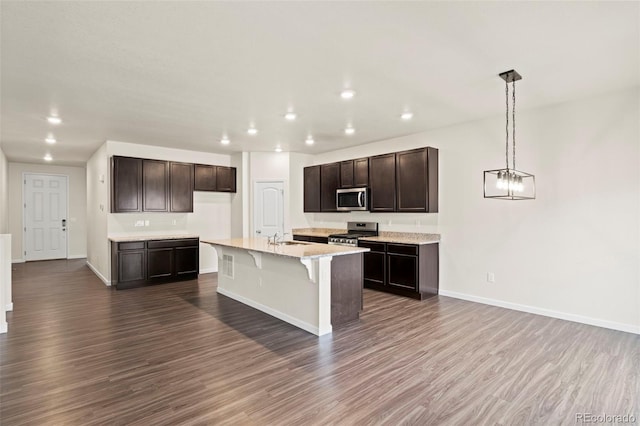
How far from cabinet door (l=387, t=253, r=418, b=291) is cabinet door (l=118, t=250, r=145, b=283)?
424cm

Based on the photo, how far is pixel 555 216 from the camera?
421 centimetres

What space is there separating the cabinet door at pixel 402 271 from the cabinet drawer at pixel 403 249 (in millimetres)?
51

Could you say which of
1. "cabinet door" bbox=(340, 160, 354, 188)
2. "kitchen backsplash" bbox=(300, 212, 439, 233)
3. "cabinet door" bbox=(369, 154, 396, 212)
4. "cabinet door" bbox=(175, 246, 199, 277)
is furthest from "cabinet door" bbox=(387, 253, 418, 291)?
"cabinet door" bbox=(175, 246, 199, 277)

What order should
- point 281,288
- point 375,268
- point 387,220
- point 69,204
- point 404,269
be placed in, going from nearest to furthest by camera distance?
point 281,288, point 404,269, point 375,268, point 387,220, point 69,204

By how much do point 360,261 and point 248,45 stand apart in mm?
2636

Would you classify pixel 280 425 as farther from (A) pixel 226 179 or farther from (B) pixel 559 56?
(A) pixel 226 179

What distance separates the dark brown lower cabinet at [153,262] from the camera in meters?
5.78

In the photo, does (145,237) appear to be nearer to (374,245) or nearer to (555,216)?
(374,245)

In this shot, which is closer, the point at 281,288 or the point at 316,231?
the point at 281,288

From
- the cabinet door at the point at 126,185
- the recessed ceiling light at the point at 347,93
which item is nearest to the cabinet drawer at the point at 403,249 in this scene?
the recessed ceiling light at the point at 347,93

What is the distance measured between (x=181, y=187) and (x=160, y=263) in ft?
5.03

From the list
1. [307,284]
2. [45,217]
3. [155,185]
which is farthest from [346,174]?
[45,217]

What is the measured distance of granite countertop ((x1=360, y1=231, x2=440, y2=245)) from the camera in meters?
5.22

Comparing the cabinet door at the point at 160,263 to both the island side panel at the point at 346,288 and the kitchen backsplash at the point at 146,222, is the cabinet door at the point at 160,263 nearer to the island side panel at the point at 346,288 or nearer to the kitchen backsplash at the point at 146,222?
the kitchen backsplash at the point at 146,222
